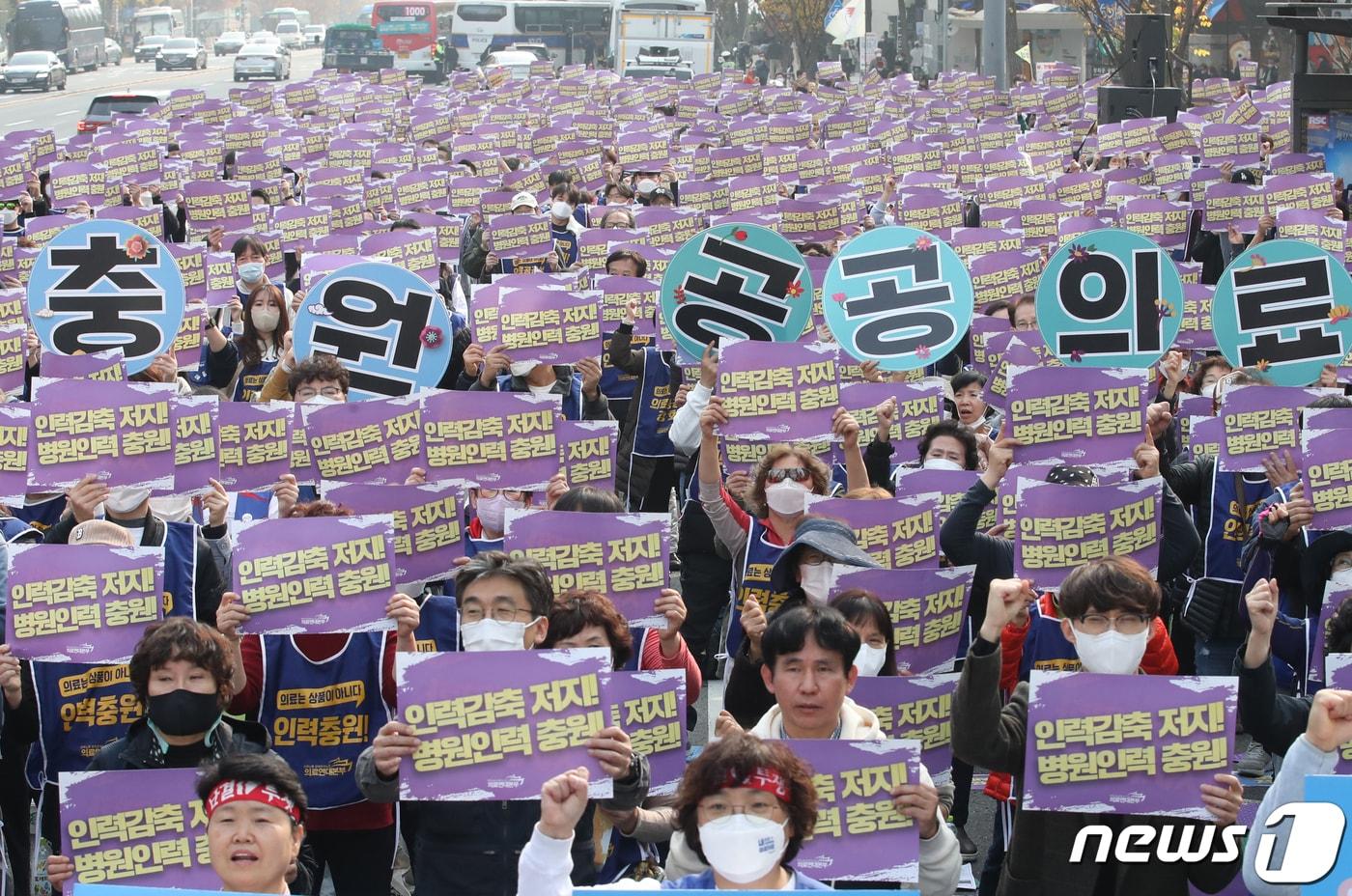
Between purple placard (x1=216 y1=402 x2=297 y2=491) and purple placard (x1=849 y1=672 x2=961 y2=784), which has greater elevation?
purple placard (x1=216 y1=402 x2=297 y2=491)

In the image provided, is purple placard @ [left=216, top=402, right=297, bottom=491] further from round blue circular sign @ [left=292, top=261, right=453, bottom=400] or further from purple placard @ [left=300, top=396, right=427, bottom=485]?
round blue circular sign @ [left=292, top=261, right=453, bottom=400]

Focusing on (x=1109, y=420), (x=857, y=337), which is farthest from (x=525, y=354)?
(x=1109, y=420)

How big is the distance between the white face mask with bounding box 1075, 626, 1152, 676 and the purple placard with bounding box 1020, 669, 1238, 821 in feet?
1.72

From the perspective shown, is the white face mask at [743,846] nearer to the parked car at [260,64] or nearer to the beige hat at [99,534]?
the beige hat at [99,534]

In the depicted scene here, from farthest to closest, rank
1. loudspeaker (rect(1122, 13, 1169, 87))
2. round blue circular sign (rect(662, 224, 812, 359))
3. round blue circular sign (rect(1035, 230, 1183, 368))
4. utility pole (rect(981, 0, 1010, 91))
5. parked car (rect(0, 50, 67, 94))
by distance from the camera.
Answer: parked car (rect(0, 50, 67, 94))
utility pole (rect(981, 0, 1010, 91))
loudspeaker (rect(1122, 13, 1169, 87))
round blue circular sign (rect(662, 224, 812, 359))
round blue circular sign (rect(1035, 230, 1183, 368))

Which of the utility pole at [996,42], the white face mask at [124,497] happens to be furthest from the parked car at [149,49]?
the white face mask at [124,497]

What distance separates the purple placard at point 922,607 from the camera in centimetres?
639

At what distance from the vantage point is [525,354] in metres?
9.71

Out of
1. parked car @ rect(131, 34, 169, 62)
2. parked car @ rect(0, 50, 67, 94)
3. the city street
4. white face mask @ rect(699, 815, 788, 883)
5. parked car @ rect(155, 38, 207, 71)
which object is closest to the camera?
white face mask @ rect(699, 815, 788, 883)

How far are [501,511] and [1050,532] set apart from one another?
221cm

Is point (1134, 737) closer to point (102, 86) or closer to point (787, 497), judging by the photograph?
point (787, 497)

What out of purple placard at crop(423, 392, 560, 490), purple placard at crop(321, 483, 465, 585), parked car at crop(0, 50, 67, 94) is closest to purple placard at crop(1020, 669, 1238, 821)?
purple placard at crop(321, 483, 465, 585)

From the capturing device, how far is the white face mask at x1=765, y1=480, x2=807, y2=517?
7.39 metres

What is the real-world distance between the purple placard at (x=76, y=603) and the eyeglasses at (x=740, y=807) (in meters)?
2.58
